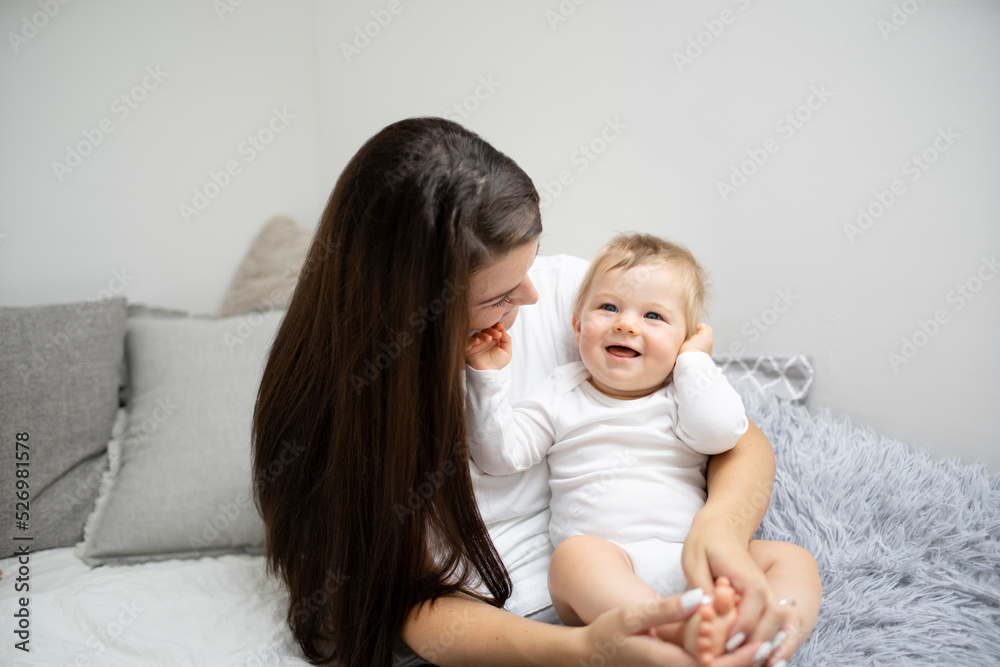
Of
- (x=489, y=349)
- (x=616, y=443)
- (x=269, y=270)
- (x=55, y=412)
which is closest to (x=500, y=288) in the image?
(x=489, y=349)

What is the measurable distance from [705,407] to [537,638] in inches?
17.8

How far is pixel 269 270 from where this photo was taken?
209 centimetres

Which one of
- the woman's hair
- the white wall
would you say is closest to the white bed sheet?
the woman's hair

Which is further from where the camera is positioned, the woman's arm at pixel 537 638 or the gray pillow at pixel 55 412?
the gray pillow at pixel 55 412

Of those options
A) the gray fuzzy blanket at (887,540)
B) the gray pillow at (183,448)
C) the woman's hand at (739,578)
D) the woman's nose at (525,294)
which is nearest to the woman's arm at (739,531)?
the woman's hand at (739,578)

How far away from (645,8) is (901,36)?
0.59 m

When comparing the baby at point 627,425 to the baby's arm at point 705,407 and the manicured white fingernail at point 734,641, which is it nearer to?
the baby's arm at point 705,407

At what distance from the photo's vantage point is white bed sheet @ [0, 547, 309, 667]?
1139 mm

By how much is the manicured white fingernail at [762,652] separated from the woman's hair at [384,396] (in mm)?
425

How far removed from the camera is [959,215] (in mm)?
1264

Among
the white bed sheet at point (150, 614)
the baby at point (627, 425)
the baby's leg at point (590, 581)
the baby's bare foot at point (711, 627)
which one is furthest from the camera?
the white bed sheet at point (150, 614)

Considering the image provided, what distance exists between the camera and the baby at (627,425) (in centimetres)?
103

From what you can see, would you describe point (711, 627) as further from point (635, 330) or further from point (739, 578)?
point (635, 330)

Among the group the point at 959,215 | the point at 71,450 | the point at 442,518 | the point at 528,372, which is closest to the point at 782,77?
the point at 959,215
